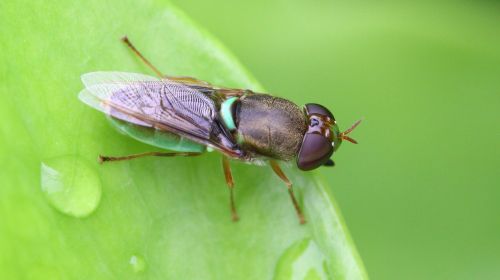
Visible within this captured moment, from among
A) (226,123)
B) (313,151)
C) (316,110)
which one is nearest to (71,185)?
(226,123)

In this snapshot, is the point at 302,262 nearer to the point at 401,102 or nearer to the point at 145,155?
the point at 145,155

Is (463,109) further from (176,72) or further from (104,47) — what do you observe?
(104,47)

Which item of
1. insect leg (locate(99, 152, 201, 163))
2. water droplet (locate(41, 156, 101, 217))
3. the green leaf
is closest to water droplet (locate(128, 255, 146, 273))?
the green leaf

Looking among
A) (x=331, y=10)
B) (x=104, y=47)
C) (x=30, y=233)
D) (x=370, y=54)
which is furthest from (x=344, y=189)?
(x=30, y=233)

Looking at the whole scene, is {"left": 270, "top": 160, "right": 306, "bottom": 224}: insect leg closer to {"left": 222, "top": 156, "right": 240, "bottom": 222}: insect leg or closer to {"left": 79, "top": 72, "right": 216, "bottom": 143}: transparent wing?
{"left": 222, "top": 156, "right": 240, "bottom": 222}: insect leg

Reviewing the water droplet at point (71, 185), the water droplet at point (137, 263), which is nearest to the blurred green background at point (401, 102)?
the water droplet at point (137, 263)
